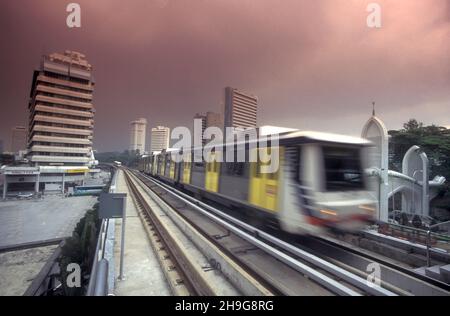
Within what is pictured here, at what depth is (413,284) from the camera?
5.35 metres

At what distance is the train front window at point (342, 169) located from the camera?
6134 mm

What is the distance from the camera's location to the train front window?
6.13 m

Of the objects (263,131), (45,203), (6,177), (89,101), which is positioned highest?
(89,101)

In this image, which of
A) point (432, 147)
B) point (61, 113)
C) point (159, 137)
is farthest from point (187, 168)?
point (159, 137)

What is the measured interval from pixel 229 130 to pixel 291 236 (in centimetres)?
500

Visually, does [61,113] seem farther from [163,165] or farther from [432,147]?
[432,147]

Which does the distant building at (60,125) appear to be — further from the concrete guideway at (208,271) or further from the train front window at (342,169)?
the train front window at (342,169)

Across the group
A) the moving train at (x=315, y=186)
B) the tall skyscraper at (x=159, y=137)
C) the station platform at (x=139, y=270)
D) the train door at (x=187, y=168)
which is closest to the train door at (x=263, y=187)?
the moving train at (x=315, y=186)

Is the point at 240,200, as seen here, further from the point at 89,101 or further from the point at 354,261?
the point at 89,101

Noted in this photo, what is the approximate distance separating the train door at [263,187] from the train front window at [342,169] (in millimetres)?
1358

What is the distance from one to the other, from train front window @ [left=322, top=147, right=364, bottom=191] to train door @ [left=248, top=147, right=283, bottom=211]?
1358mm

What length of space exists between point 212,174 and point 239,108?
12023cm

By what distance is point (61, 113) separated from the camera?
3059 inches
